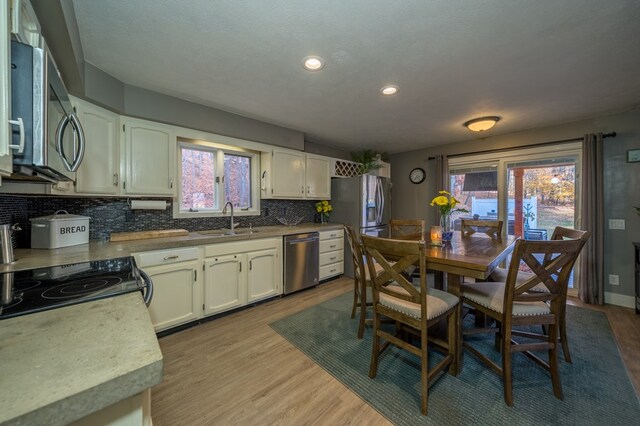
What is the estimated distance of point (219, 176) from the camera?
3.22 m

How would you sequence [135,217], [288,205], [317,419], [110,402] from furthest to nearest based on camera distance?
[288,205], [135,217], [317,419], [110,402]

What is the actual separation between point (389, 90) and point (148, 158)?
2444 mm

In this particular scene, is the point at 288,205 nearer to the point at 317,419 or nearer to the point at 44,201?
the point at 44,201

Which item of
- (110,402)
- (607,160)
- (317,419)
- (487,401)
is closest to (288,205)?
(317,419)

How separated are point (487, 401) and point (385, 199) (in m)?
3.27

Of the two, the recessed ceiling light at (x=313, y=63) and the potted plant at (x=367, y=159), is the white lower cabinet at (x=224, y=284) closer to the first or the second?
the recessed ceiling light at (x=313, y=63)

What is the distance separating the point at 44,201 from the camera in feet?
6.93

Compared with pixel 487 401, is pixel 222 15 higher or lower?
higher

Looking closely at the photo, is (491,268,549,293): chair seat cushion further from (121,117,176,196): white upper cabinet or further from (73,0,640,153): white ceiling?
(121,117,176,196): white upper cabinet

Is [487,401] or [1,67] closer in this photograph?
[1,67]

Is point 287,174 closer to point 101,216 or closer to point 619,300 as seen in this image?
point 101,216

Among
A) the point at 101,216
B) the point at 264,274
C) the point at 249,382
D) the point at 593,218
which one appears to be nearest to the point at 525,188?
the point at 593,218

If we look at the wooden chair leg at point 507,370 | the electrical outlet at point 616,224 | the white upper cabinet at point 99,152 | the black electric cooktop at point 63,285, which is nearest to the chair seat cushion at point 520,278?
the wooden chair leg at point 507,370

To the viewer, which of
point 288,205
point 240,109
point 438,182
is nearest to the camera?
point 240,109
